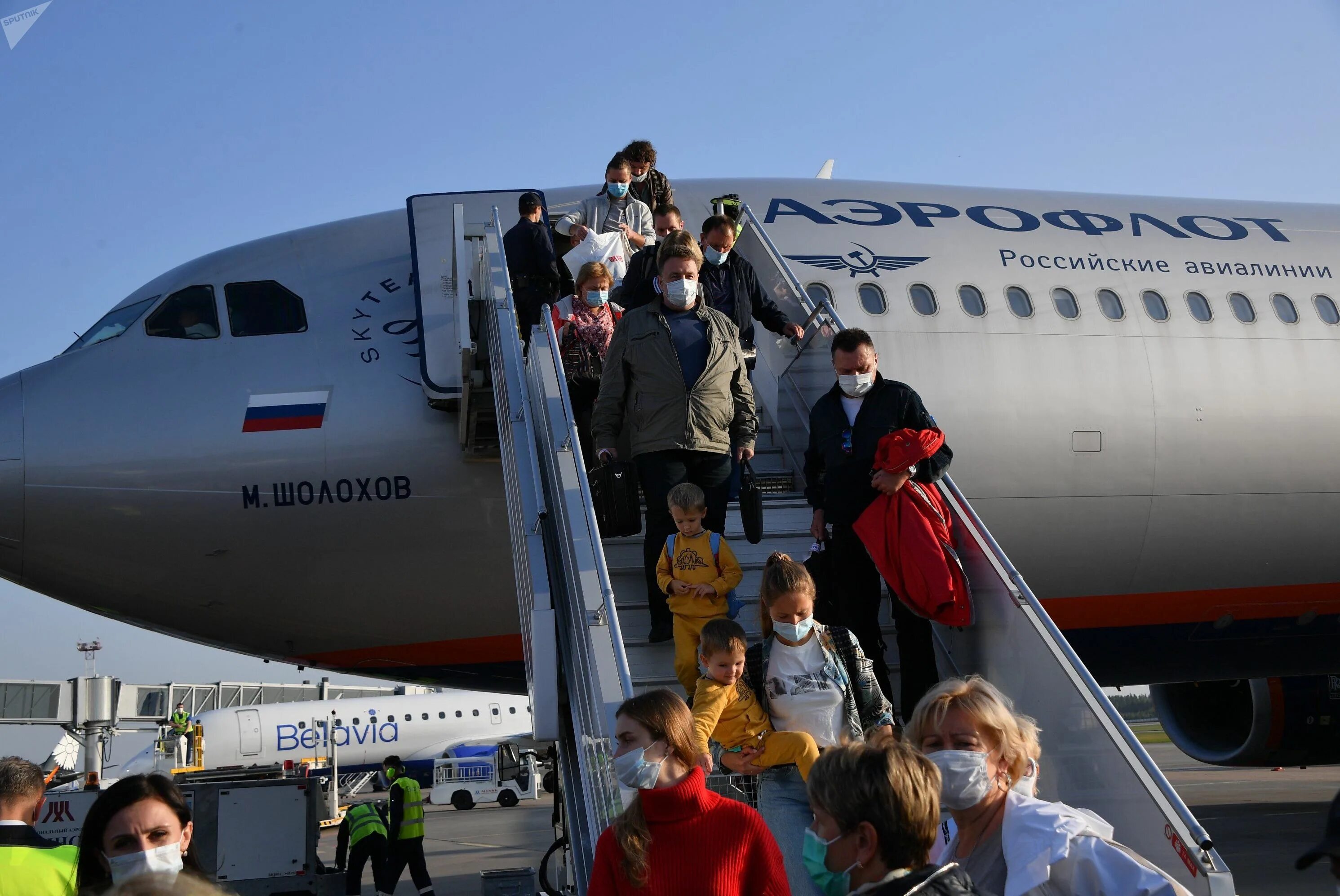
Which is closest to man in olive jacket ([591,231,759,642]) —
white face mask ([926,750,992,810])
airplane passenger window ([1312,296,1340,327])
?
white face mask ([926,750,992,810])

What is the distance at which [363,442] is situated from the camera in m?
7.38

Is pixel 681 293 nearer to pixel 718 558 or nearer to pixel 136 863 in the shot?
pixel 718 558

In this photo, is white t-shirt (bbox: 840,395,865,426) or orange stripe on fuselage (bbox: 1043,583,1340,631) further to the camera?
orange stripe on fuselage (bbox: 1043,583,1340,631)

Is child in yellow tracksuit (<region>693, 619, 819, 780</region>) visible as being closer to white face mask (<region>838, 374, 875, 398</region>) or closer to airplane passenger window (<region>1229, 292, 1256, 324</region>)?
white face mask (<region>838, 374, 875, 398</region>)

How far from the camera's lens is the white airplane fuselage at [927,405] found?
7.31m

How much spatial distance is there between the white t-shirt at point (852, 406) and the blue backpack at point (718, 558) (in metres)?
0.85

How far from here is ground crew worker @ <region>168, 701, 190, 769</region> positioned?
24.0 metres

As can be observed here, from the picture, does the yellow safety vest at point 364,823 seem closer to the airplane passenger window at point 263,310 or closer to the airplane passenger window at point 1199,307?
the airplane passenger window at point 263,310

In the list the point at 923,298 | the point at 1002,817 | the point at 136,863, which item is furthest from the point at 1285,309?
the point at 136,863

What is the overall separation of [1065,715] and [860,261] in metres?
4.93

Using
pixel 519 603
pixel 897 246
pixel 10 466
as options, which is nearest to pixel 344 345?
pixel 10 466

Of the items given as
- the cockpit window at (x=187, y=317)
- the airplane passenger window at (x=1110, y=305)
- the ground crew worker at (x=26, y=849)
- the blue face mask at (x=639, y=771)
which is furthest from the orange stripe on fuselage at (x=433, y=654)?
the blue face mask at (x=639, y=771)

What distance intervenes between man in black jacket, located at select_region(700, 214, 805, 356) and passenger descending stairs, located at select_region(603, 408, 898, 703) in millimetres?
809

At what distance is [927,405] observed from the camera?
8117mm
